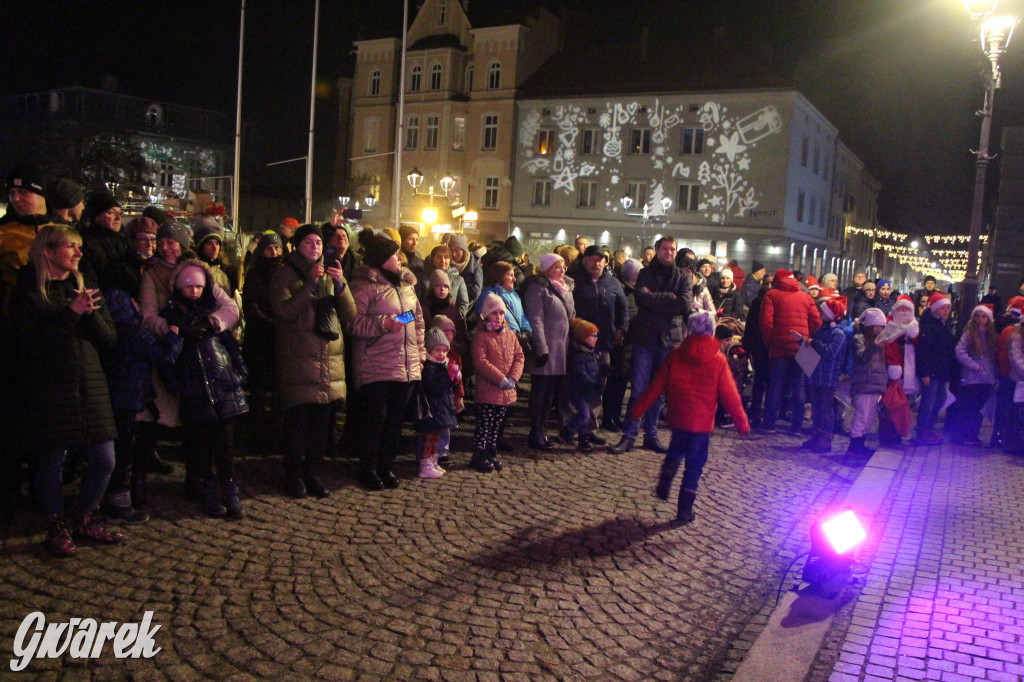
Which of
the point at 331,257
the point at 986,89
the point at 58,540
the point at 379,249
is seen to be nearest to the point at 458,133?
the point at 986,89

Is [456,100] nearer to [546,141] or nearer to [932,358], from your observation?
[546,141]

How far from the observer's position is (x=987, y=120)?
14.5 metres

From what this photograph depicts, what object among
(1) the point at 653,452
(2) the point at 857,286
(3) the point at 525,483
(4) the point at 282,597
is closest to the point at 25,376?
(4) the point at 282,597

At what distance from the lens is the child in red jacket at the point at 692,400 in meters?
6.68

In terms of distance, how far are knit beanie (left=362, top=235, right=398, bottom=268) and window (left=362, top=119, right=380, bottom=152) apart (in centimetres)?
4601

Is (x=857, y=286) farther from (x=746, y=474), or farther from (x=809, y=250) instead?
(x=809, y=250)

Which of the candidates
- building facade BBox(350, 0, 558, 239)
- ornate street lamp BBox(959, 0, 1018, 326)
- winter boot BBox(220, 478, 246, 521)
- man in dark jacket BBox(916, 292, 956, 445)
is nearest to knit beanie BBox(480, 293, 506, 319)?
winter boot BBox(220, 478, 246, 521)

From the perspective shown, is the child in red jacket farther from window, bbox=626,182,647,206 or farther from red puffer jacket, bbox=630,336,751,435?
window, bbox=626,182,647,206

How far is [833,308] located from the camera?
9.95 m

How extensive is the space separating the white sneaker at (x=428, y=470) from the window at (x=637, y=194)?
1487 inches

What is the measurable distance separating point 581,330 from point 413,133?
4324 centimetres

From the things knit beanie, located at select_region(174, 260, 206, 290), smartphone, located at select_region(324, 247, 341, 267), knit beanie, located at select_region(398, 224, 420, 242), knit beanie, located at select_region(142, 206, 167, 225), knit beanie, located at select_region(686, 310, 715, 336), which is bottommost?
knit beanie, located at select_region(686, 310, 715, 336)

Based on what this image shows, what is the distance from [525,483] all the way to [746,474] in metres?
2.51

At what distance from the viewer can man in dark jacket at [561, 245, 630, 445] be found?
9555 mm
